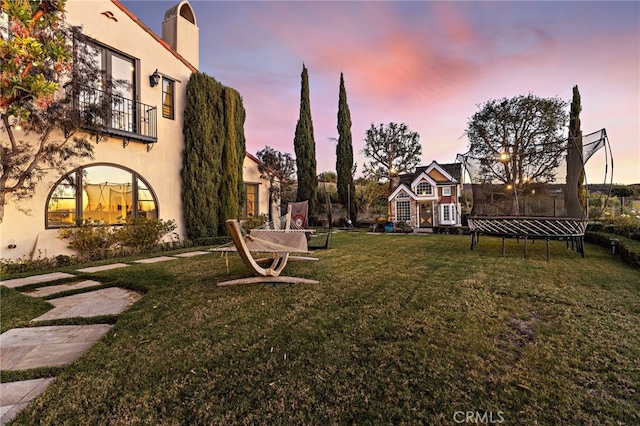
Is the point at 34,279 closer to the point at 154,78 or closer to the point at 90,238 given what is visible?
the point at 90,238

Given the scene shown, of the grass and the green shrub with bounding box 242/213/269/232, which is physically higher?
the green shrub with bounding box 242/213/269/232

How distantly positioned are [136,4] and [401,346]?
11463 millimetres

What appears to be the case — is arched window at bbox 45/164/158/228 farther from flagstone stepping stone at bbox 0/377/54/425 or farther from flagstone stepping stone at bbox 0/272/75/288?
flagstone stepping stone at bbox 0/377/54/425

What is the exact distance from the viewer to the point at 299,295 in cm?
338

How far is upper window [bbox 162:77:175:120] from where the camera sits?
8547 millimetres

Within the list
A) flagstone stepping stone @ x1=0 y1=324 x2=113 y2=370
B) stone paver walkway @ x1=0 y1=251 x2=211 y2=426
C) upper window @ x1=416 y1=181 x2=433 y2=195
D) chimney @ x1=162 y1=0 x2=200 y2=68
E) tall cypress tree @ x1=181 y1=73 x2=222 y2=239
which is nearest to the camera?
stone paver walkway @ x1=0 y1=251 x2=211 y2=426

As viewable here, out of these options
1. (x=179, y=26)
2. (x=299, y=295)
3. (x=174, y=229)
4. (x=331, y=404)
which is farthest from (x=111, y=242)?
(x=179, y=26)

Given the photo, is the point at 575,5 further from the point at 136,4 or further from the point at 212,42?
the point at 136,4

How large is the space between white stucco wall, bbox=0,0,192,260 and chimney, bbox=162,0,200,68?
118 cm

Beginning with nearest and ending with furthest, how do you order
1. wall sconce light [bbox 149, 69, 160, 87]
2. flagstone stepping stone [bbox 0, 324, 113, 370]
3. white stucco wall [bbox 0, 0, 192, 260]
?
1. flagstone stepping stone [bbox 0, 324, 113, 370]
2. white stucco wall [bbox 0, 0, 192, 260]
3. wall sconce light [bbox 149, 69, 160, 87]

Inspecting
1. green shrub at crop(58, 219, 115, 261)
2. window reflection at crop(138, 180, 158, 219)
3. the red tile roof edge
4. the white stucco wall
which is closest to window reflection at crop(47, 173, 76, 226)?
the white stucco wall

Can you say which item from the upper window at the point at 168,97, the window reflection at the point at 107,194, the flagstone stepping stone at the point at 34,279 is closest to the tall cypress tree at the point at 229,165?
the upper window at the point at 168,97

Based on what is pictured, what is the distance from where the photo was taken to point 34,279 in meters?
4.39

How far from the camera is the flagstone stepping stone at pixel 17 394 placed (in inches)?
57.2
